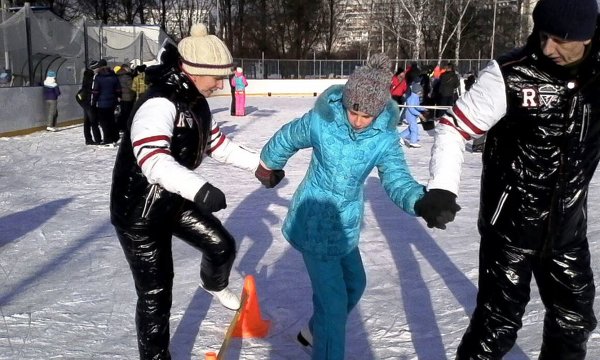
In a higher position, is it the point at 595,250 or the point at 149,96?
the point at 149,96

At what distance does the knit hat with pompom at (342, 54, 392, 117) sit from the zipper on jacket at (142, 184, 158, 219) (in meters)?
0.88

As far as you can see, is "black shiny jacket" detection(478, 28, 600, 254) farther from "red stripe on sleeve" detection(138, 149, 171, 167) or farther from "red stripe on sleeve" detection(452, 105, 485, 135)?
"red stripe on sleeve" detection(138, 149, 171, 167)

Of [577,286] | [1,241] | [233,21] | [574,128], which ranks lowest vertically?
[1,241]

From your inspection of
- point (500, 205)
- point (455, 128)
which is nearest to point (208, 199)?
point (455, 128)

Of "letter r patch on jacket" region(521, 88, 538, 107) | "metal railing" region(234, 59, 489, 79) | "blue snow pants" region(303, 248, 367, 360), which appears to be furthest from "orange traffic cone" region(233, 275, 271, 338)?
"metal railing" region(234, 59, 489, 79)

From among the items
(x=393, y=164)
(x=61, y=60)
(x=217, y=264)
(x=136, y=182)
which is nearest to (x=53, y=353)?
(x=217, y=264)

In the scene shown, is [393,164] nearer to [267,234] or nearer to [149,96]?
[149,96]

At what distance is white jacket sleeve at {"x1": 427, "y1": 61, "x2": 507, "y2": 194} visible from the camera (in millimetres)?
2166

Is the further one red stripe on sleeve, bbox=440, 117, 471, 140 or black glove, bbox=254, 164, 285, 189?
black glove, bbox=254, 164, 285, 189

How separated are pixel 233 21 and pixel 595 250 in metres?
42.6

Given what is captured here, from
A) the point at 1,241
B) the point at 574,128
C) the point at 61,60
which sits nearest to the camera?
the point at 574,128

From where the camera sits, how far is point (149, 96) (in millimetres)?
2484

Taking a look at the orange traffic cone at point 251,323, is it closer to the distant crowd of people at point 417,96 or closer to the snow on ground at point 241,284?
the snow on ground at point 241,284

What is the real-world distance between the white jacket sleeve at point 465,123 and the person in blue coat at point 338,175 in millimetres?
234
